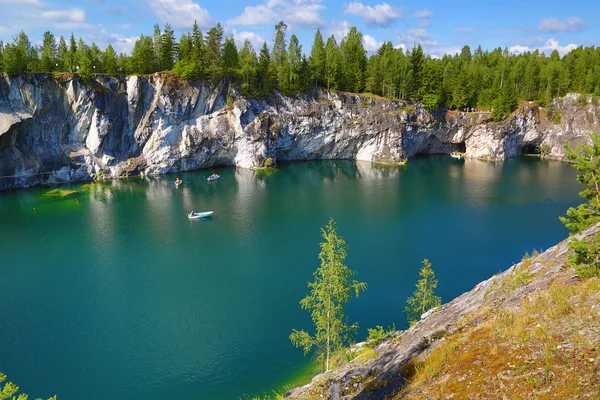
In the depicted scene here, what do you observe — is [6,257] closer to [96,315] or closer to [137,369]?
[96,315]

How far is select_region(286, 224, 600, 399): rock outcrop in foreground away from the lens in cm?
754

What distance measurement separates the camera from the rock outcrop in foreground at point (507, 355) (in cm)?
754

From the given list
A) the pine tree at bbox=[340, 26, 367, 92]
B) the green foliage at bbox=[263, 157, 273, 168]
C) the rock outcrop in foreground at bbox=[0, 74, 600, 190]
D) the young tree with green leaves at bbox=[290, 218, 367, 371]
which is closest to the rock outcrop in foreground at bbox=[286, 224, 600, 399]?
the young tree with green leaves at bbox=[290, 218, 367, 371]

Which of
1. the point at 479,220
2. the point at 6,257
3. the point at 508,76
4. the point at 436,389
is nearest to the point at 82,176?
the point at 6,257

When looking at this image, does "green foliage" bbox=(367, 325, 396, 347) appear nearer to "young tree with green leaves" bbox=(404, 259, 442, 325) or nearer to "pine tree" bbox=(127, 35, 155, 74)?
"young tree with green leaves" bbox=(404, 259, 442, 325)

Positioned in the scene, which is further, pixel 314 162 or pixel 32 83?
pixel 314 162

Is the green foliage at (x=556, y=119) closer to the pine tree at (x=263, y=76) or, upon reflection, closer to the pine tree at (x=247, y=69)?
the pine tree at (x=263, y=76)

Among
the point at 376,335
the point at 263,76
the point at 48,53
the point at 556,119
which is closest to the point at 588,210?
the point at 376,335

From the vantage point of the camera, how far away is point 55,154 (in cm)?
7300

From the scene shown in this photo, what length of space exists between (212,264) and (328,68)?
66020 mm

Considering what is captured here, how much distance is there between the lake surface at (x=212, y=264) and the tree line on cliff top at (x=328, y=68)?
78.0 feet

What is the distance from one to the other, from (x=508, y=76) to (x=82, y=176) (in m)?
106

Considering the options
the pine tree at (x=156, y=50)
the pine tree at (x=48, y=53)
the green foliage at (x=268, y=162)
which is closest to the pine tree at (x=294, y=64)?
the green foliage at (x=268, y=162)

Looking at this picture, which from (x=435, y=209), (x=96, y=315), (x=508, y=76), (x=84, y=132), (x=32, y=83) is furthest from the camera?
(x=508, y=76)
